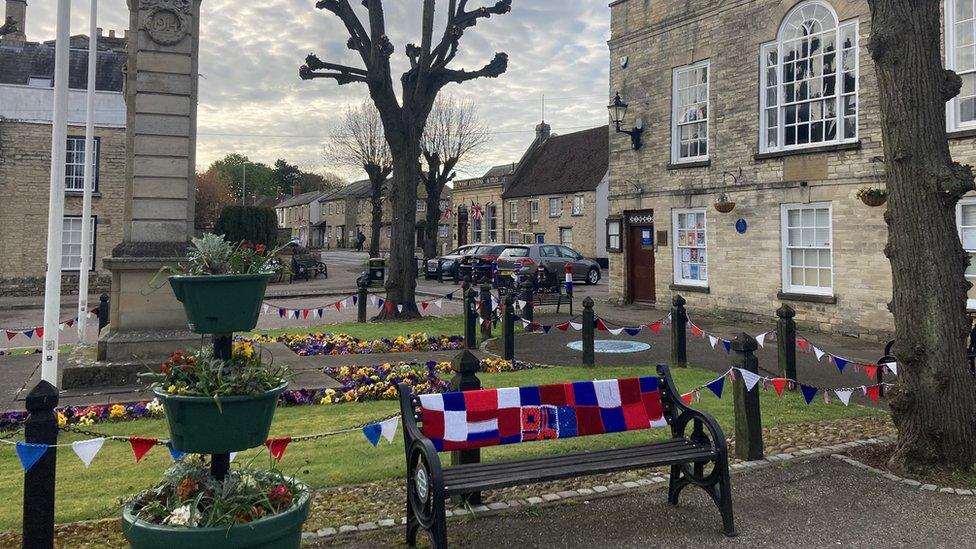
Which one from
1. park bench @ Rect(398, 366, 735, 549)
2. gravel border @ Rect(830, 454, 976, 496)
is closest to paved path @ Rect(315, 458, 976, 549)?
gravel border @ Rect(830, 454, 976, 496)

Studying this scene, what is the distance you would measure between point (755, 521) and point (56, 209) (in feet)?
26.1

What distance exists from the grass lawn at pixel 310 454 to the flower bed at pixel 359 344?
3859 millimetres

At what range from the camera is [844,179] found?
44.8 feet

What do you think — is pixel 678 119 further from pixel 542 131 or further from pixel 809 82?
pixel 542 131

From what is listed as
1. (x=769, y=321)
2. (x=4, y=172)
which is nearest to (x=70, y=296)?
(x=4, y=172)

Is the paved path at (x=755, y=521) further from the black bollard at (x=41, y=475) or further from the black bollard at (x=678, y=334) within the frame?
the black bollard at (x=678, y=334)

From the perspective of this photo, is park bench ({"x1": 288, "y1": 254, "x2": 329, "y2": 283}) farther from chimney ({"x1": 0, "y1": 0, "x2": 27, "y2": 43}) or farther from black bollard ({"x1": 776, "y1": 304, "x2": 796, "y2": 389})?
black bollard ({"x1": 776, "y1": 304, "x2": 796, "y2": 389})

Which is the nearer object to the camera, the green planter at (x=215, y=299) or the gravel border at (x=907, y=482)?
the green planter at (x=215, y=299)

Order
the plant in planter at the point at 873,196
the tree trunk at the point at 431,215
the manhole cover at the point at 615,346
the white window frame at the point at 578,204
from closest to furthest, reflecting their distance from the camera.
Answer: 1. the manhole cover at the point at 615,346
2. the plant in planter at the point at 873,196
3. the tree trunk at the point at 431,215
4. the white window frame at the point at 578,204

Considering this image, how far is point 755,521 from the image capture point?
180 inches

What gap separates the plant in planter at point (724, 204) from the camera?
15.7m

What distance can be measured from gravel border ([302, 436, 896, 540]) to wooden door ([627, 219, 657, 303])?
1257 cm

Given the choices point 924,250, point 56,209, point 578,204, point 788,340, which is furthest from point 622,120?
point 578,204

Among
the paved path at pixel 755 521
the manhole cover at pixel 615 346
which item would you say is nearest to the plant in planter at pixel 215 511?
the paved path at pixel 755 521
